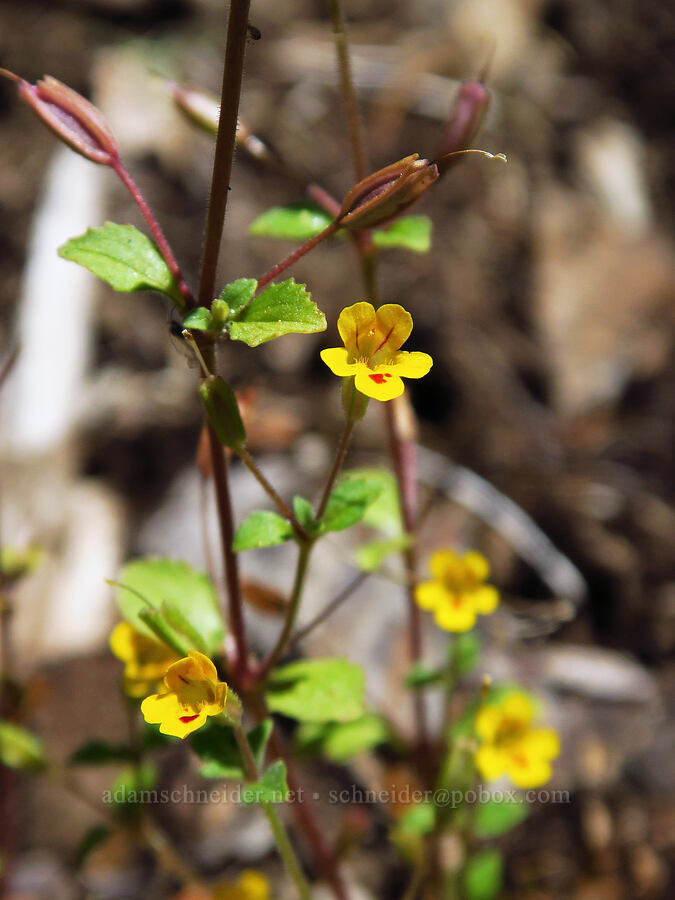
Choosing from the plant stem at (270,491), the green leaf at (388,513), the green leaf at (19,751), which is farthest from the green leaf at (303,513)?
the green leaf at (19,751)

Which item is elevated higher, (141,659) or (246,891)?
(141,659)

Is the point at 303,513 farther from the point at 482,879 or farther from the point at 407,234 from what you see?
the point at 482,879

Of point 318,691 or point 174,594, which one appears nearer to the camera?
point 318,691

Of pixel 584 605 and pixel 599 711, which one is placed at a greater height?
pixel 584 605

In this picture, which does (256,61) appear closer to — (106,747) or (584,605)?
(584,605)

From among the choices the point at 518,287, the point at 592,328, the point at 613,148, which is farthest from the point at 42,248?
the point at 613,148

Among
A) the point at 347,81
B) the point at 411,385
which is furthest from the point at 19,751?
the point at 411,385
